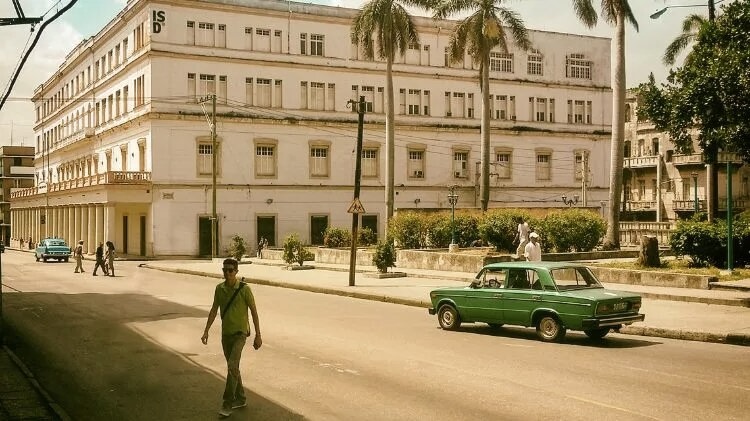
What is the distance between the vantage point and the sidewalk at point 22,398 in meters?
9.50

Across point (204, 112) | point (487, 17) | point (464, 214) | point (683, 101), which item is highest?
point (487, 17)

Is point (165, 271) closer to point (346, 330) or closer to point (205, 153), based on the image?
point (205, 153)

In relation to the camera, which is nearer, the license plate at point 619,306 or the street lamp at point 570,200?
the license plate at point 619,306

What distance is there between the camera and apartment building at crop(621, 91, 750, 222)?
72688mm

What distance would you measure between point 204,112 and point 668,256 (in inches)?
1296

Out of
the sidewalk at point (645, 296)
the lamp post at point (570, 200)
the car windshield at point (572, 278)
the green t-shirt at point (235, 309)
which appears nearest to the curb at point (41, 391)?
the green t-shirt at point (235, 309)

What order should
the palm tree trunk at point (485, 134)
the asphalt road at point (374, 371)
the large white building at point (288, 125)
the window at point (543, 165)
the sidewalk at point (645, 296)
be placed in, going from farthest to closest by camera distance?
the window at point (543, 165)
the large white building at point (288, 125)
the palm tree trunk at point (485, 134)
the sidewalk at point (645, 296)
the asphalt road at point (374, 371)

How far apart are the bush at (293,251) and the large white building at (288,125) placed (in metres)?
17.9

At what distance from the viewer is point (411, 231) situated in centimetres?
3953

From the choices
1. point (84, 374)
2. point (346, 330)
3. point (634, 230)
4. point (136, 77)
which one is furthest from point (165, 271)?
point (84, 374)

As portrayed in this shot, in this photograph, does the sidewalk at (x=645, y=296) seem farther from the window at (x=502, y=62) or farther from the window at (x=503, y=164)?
the window at (x=502, y=62)

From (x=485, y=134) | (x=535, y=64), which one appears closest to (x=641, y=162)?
(x=535, y=64)

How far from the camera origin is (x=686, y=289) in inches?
882

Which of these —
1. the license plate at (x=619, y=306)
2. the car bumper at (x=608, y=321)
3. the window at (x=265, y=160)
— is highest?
the window at (x=265, y=160)
